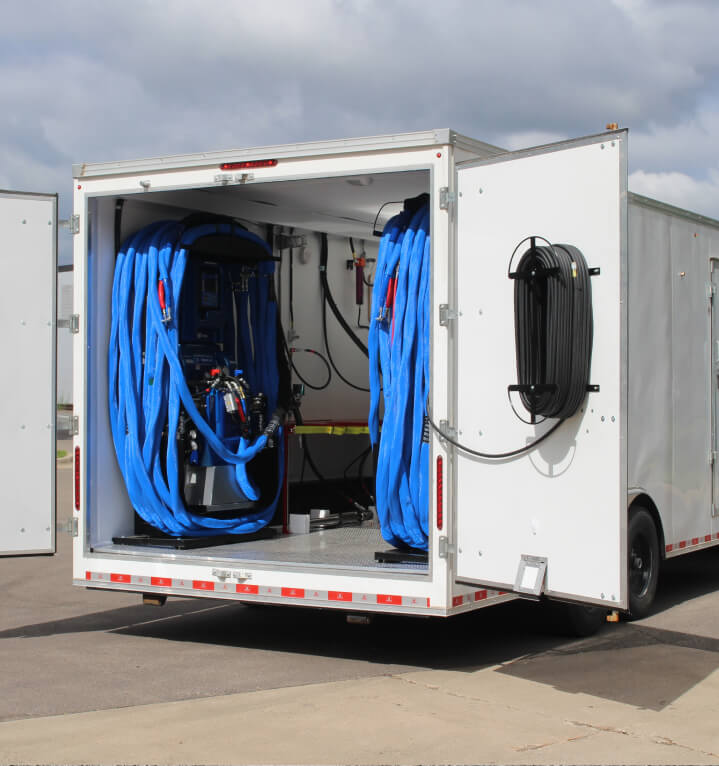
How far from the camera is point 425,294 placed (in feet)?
22.6

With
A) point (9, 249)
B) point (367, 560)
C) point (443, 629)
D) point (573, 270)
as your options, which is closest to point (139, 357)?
point (9, 249)

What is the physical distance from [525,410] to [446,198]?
128 centimetres

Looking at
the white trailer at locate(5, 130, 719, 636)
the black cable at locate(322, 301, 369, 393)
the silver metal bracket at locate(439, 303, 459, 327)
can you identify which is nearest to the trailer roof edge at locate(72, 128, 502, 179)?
the white trailer at locate(5, 130, 719, 636)

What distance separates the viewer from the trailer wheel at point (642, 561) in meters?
7.85

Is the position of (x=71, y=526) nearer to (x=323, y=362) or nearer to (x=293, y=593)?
(x=293, y=593)

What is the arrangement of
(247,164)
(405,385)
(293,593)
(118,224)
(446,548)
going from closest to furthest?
1. (446,548)
2. (293,593)
3. (405,385)
4. (247,164)
5. (118,224)

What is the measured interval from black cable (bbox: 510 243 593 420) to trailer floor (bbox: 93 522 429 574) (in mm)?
1365

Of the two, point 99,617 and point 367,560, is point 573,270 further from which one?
point 99,617

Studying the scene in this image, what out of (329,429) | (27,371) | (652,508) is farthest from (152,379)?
(652,508)

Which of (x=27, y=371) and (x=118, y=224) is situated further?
(x=118, y=224)

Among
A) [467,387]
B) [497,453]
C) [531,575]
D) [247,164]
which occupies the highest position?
[247,164]

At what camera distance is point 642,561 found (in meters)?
8.12

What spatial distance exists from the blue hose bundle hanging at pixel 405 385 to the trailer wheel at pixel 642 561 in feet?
5.65

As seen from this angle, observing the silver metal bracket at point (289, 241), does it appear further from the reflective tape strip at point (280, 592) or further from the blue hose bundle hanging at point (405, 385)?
the reflective tape strip at point (280, 592)
